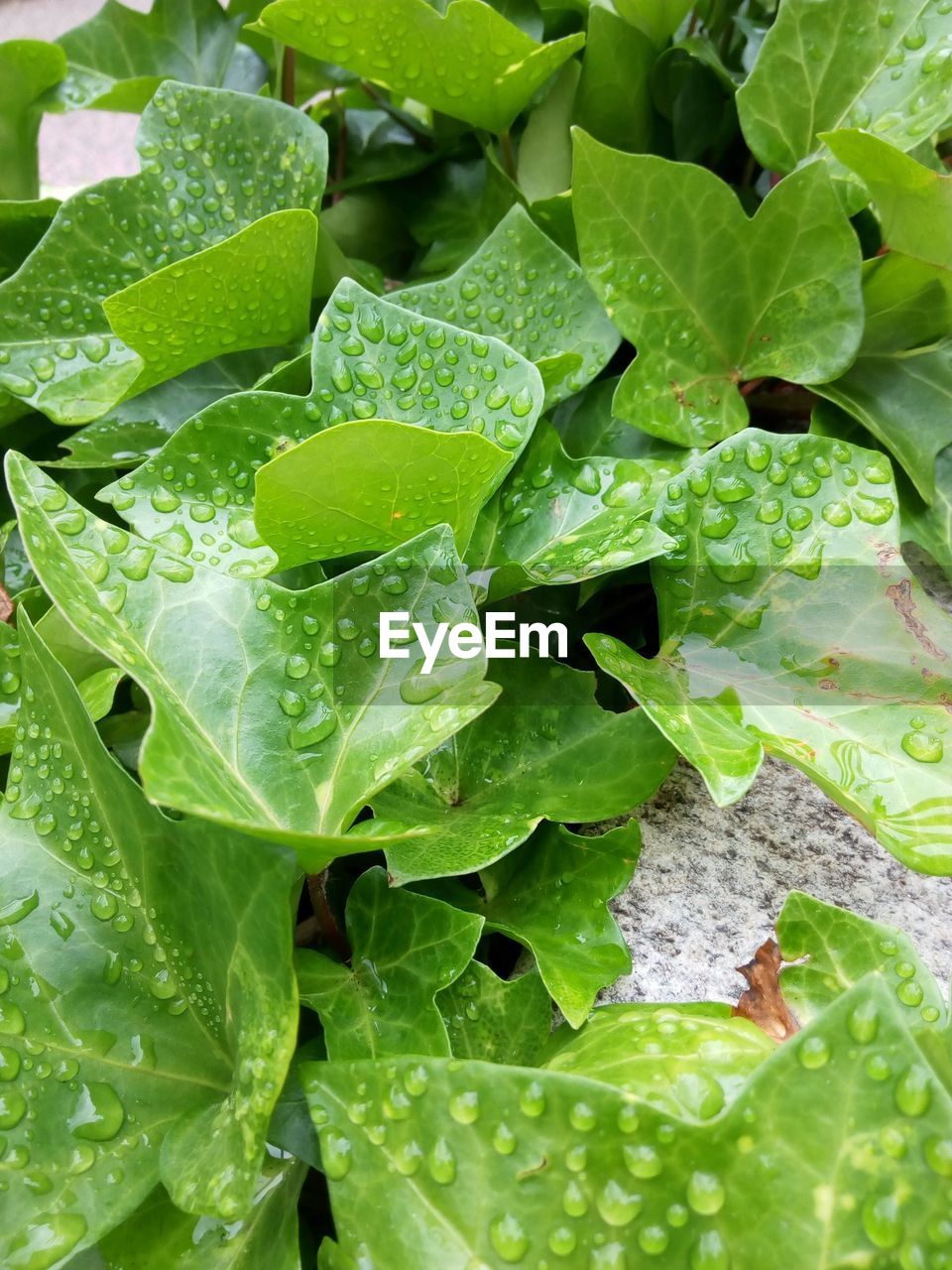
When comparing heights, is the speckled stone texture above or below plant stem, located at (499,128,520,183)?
below

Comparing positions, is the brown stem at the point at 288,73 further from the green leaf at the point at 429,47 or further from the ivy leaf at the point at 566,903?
the ivy leaf at the point at 566,903

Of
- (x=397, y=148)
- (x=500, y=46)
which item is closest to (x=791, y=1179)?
(x=500, y=46)

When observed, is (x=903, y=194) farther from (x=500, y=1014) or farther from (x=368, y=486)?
(x=500, y=1014)

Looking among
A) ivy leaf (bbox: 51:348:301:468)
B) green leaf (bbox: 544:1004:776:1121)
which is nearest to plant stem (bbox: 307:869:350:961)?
green leaf (bbox: 544:1004:776:1121)

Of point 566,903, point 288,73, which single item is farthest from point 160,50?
point 566,903

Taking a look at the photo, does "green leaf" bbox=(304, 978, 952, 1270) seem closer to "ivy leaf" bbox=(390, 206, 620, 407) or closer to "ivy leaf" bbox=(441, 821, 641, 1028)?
"ivy leaf" bbox=(441, 821, 641, 1028)

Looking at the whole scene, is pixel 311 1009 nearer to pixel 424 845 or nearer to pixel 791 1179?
pixel 424 845

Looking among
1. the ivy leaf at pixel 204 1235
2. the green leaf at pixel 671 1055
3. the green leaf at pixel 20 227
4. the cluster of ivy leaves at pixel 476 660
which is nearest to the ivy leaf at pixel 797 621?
the cluster of ivy leaves at pixel 476 660

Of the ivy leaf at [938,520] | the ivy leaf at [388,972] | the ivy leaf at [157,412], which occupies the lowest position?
the ivy leaf at [388,972]
